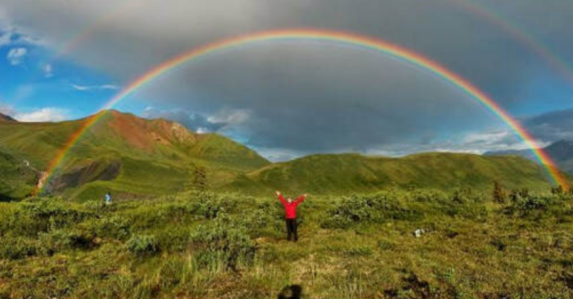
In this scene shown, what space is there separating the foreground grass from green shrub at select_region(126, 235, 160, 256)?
0.05 meters

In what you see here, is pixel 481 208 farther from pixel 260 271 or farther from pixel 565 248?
pixel 260 271

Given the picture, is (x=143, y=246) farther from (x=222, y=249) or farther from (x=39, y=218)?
(x=39, y=218)

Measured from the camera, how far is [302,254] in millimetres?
13523

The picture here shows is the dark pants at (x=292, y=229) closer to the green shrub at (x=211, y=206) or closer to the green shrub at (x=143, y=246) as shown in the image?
the green shrub at (x=211, y=206)

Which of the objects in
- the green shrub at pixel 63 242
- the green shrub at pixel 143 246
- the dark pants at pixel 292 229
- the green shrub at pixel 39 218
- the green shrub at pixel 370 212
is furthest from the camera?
the green shrub at pixel 370 212

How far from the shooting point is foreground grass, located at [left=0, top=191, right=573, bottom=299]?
376 inches

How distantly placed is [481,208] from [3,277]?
24.8 metres

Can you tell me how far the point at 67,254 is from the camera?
13.9m

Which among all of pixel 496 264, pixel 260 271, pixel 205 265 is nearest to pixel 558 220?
pixel 496 264

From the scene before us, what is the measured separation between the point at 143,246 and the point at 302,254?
6248 mm

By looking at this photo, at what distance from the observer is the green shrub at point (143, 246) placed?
13576mm

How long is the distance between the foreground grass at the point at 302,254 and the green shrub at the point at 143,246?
0.05 meters

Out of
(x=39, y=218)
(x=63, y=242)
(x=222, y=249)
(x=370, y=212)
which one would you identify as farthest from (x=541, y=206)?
(x=39, y=218)

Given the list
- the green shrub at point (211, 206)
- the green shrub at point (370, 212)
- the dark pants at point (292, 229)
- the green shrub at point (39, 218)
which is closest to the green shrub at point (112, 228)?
the green shrub at point (39, 218)
